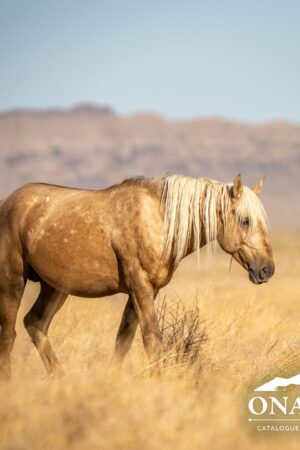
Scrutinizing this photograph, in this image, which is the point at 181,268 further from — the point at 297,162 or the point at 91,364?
the point at 297,162

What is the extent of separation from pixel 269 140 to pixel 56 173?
46044 mm

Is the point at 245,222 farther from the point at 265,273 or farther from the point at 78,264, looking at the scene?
the point at 78,264

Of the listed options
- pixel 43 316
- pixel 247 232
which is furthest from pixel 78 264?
pixel 247 232

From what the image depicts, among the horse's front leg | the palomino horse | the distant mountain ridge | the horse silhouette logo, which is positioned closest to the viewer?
the horse silhouette logo

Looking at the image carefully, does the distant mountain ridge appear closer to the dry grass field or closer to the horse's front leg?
the dry grass field

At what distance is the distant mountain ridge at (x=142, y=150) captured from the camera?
503ft

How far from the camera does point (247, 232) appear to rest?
6281 mm

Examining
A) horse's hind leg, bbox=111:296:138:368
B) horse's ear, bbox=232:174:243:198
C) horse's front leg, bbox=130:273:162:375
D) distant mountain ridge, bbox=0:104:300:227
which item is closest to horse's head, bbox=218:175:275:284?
horse's ear, bbox=232:174:243:198

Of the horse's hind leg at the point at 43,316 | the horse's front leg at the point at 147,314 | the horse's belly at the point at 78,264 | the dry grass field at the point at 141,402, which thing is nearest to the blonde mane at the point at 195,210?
the horse's front leg at the point at 147,314

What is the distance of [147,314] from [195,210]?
0.96 metres

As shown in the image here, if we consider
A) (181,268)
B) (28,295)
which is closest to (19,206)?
(28,295)

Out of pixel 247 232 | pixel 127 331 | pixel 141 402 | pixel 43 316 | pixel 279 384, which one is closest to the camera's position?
pixel 141 402

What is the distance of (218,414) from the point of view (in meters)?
4.79

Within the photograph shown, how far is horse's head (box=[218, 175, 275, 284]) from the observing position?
621cm
